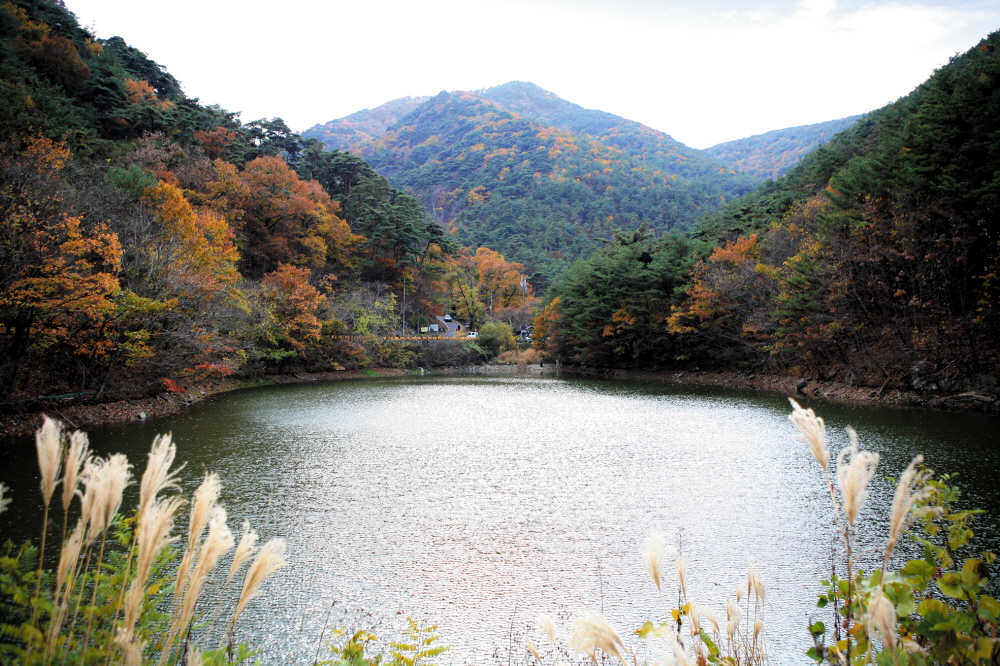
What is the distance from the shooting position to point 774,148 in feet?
325

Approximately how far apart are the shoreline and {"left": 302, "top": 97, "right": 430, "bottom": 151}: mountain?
344ft

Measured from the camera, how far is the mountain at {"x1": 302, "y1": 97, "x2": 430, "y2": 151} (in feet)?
429

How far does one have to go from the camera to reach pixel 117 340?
13.0 m

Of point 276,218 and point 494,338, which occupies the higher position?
point 276,218

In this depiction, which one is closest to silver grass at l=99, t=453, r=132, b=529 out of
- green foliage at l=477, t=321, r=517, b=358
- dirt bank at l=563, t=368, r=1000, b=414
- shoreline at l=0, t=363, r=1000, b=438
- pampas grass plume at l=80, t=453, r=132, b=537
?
pampas grass plume at l=80, t=453, r=132, b=537

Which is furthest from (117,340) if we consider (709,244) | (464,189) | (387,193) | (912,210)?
(464,189)

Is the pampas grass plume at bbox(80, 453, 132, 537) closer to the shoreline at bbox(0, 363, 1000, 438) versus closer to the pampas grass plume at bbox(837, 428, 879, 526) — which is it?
the pampas grass plume at bbox(837, 428, 879, 526)

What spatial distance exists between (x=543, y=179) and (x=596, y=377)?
57.7 metres

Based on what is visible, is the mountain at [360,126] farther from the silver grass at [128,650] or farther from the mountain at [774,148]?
the silver grass at [128,650]

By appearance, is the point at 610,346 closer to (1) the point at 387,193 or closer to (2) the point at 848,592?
(1) the point at 387,193

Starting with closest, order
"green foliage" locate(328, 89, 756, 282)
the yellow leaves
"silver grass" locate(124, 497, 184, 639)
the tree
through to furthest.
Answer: "silver grass" locate(124, 497, 184, 639) → the tree → "green foliage" locate(328, 89, 756, 282) → the yellow leaves

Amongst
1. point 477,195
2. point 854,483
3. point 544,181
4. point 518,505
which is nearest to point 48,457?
point 854,483

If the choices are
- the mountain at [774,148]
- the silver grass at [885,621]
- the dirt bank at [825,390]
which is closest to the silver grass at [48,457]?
the silver grass at [885,621]

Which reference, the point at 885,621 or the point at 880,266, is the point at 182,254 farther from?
the point at 880,266
